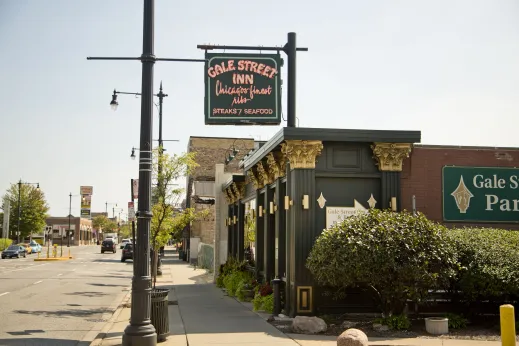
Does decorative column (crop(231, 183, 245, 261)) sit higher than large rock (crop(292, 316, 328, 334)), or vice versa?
decorative column (crop(231, 183, 245, 261))

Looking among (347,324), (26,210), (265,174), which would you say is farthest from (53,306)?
(26,210)

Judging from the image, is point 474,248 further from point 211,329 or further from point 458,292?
point 211,329

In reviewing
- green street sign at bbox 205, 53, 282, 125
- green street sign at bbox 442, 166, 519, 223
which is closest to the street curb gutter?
green street sign at bbox 205, 53, 282, 125

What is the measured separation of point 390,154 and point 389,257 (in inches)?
130

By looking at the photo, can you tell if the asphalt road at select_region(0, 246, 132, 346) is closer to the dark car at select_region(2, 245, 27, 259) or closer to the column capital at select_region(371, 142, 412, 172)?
the column capital at select_region(371, 142, 412, 172)

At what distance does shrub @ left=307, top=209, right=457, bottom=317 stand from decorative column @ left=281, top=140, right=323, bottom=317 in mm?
1083

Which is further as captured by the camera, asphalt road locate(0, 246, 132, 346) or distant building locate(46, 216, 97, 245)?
distant building locate(46, 216, 97, 245)

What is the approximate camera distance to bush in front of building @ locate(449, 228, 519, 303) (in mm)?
11938

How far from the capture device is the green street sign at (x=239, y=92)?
13.5 meters

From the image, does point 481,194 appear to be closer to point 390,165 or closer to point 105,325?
point 390,165

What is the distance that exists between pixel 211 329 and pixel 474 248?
5899 millimetres

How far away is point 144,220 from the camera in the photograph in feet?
33.0

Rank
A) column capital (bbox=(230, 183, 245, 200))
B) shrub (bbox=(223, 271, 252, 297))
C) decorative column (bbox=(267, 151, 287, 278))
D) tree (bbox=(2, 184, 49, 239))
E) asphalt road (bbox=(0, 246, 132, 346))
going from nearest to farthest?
asphalt road (bbox=(0, 246, 132, 346)) < decorative column (bbox=(267, 151, 287, 278)) < shrub (bbox=(223, 271, 252, 297)) < column capital (bbox=(230, 183, 245, 200)) < tree (bbox=(2, 184, 49, 239))

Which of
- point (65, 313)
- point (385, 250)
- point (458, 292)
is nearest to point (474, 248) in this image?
point (458, 292)
